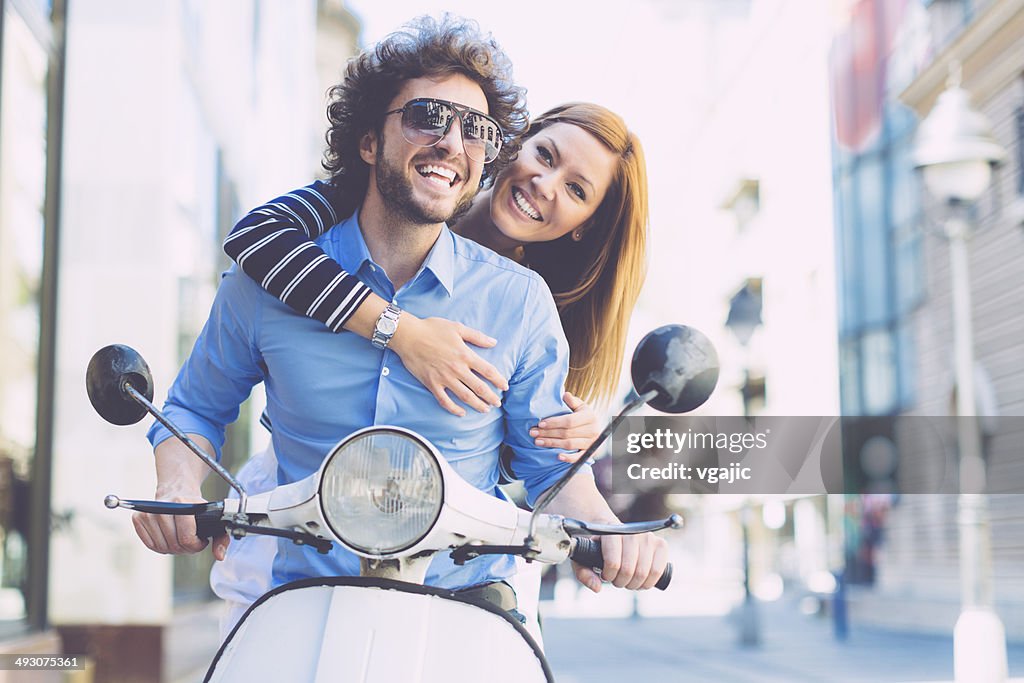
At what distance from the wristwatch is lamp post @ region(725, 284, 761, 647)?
818cm

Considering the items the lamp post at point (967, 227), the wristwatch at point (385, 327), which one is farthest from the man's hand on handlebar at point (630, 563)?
the lamp post at point (967, 227)

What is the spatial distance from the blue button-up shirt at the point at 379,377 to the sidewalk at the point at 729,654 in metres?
5.99

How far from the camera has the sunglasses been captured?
1780 millimetres

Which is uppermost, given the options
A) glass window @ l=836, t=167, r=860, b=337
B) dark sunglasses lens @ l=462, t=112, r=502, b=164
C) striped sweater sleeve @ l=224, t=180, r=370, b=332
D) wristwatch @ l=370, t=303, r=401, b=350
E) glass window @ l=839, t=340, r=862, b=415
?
glass window @ l=836, t=167, r=860, b=337

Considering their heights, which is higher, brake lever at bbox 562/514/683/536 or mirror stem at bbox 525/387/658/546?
mirror stem at bbox 525/387/658/546

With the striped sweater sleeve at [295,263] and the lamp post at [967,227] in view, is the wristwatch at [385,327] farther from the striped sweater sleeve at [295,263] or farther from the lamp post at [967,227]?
the lamp post at [967,227]

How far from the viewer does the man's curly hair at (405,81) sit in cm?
188

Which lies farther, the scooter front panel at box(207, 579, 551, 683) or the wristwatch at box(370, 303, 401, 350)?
the wristwatch at box(370, 303, 401, 350)

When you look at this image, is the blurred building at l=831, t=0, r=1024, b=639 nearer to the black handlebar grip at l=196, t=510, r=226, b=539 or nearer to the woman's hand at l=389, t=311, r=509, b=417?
the woman's hand at l=389, t=311, r=509, b=417

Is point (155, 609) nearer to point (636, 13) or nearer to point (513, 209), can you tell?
point (636, 13)

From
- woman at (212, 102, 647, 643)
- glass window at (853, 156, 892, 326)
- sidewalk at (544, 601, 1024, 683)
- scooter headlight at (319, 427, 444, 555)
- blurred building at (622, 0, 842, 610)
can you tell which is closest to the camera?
scooter headlight at (319, 427, 444, 555)

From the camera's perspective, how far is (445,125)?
1776mm

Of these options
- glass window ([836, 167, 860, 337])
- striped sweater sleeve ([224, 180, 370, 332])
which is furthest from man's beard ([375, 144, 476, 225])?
glass window ([836, 167, 860, 337])

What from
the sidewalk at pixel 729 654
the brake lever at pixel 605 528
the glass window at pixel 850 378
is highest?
the glass window at pixel 850 378
